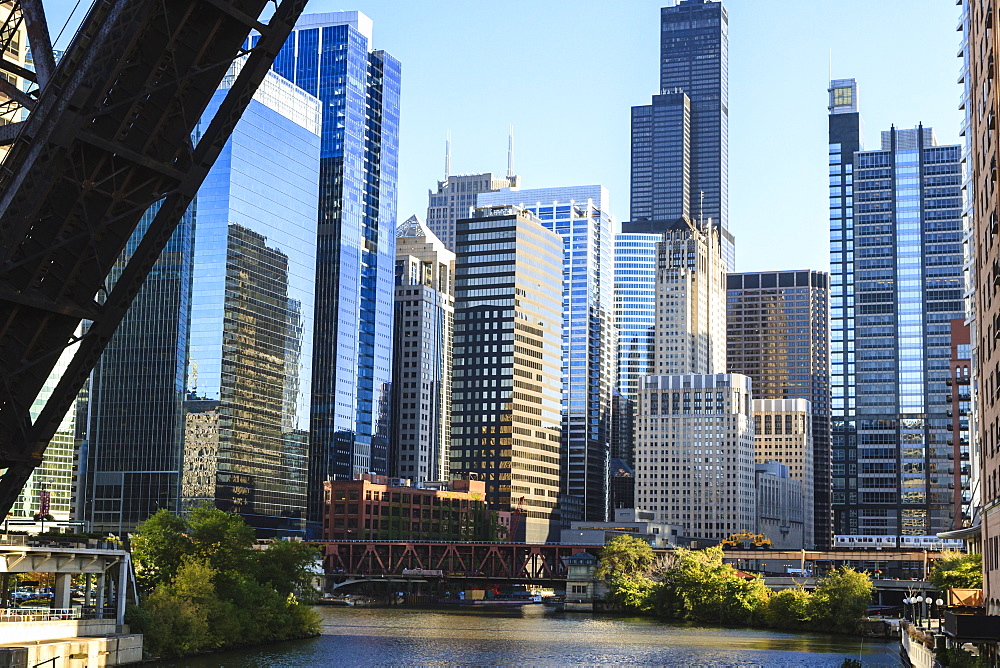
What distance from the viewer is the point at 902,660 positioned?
85500 millimetres

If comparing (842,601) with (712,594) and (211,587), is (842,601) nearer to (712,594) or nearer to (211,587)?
(712,594)

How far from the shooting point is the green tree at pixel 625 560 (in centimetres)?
17550

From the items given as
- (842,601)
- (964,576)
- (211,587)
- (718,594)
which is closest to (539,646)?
(211,587)

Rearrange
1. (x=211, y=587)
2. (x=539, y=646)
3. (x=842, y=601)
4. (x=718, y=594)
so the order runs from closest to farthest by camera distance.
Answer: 1. (x=211, y=587)
2. (x=539, y=646)
3. (x=842, y=601)
4. (x=718, y=594)

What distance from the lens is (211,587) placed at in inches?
3054

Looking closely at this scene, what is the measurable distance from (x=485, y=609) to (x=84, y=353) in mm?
151259

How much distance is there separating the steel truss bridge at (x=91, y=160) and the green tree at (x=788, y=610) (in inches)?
4414

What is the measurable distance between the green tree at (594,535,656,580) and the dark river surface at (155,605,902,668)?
1403 inches

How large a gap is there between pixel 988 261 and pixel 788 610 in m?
76.6

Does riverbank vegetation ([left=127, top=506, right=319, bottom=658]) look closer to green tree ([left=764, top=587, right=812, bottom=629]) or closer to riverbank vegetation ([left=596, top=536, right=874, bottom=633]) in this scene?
green tree ([left=764, top=587, right=812, bottom=629])

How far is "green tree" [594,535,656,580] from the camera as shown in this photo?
17550 centimetres

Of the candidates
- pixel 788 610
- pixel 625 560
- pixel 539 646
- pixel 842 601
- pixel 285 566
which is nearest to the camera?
pixel 285 566

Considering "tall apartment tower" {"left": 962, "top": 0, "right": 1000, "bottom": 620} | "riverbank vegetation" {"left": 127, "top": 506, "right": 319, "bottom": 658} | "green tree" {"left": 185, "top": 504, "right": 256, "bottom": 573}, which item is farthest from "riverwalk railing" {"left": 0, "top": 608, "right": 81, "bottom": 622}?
"tall apartment tower" {"left": 962, "top": 0, "right": 1000, "bottom": 620}

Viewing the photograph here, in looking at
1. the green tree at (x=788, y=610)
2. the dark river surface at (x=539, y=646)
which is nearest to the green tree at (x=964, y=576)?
the dark river surface at (x=539, y=646)
